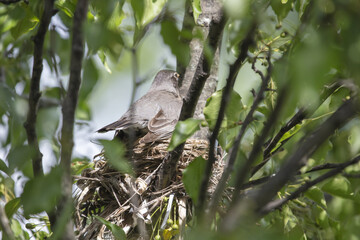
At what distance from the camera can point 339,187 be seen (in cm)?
271

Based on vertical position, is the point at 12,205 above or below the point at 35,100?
below

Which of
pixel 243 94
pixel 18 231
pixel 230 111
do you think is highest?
pixel 230 111

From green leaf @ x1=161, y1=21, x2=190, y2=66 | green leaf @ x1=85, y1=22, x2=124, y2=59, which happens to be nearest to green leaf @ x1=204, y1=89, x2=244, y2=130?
green leaf @ x1=161, y1=21, x2=190, y2=66

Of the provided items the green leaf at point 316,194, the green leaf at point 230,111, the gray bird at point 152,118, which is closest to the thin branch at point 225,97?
the green leaf at point 230,111

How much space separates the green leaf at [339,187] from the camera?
8.84 feet

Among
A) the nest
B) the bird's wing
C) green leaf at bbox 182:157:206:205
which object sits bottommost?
the nest

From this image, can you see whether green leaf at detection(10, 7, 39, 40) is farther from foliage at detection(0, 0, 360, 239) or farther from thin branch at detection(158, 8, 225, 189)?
thin branch at detection(158, 8, 225, 189)

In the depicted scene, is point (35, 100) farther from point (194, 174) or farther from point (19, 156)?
point (194, 174)

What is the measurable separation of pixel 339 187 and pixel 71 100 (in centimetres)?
175

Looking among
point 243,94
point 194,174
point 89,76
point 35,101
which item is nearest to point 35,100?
point 35,101

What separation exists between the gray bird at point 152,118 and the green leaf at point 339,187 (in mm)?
1737

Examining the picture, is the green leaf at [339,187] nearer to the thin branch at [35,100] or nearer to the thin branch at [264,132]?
the thin branch at [264,132]

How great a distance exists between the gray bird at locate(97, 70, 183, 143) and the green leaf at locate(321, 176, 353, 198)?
68.4 inches

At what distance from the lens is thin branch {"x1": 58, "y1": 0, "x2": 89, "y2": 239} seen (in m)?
1.62
